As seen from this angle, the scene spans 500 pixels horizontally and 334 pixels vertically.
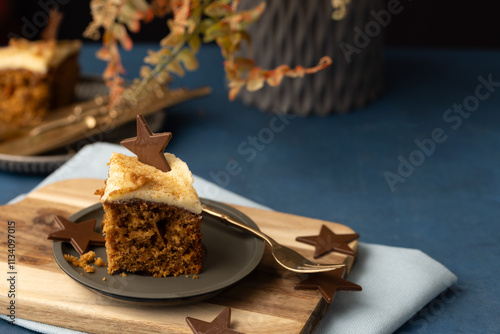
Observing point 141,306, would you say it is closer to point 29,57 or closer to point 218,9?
point 218,9

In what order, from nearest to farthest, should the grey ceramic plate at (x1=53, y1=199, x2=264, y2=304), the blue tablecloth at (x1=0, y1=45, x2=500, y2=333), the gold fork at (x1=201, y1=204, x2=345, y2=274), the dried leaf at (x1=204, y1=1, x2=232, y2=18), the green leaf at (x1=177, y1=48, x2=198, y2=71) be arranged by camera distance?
1. the grey ceramic plate at (x1=53, y1=199, x2=264, y2=304)
2. the gold fork at (x1=201, y1=204, x2=345, y2=274)
3. the blue tablecloth at (x1=0, y1=45, x2=500, y2=333)
4. the dried leaf at (x1=204, y1=1, x2=232, y2=18)
5. the green leaf at (x1=177, y1=48, x2=198, y2=71)

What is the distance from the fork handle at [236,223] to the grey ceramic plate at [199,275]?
0.01 m

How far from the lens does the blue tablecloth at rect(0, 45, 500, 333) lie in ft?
4.83

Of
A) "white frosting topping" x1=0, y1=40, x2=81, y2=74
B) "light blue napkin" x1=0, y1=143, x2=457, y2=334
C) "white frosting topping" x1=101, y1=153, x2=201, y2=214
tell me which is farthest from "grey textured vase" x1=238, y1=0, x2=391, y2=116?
"white frosting topping" x1=101, y1=153, x2=201, y2=214

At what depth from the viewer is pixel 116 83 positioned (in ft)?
6.44

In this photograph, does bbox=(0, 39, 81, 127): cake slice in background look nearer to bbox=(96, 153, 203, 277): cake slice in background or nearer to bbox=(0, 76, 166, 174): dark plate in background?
bbox=(0, 76, 166, 174): dark plate in background

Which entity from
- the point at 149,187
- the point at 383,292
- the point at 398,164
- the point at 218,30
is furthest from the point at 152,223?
the point at 398,164

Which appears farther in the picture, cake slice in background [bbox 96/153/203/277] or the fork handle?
the fork handle

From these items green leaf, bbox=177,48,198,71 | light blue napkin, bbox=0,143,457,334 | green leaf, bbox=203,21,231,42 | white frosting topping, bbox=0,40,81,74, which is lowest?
light blue napkin, bbox=0,143,457,334

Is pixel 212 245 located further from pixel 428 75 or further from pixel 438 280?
pixel 428 75

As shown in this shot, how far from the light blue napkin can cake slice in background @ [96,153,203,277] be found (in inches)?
6.9

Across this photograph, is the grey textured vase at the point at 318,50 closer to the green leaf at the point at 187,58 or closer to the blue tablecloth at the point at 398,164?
the blue tablecloth at the point at 398,164

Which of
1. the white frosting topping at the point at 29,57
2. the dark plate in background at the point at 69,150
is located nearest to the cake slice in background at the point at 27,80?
the white frosting topping at the point at 29,57

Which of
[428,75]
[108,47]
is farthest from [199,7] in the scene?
[428,75]
